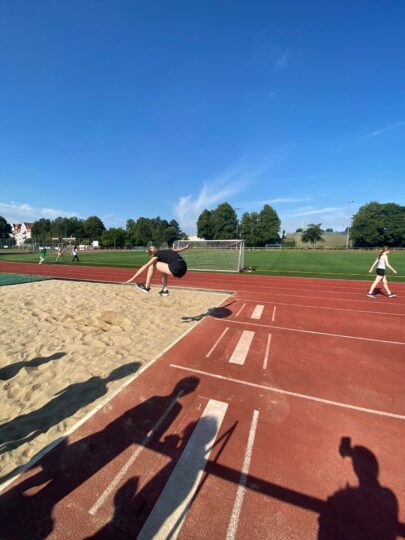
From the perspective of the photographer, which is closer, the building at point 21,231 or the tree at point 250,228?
the tree at point 250,228

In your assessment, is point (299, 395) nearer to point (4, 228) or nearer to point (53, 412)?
point (53, 412)

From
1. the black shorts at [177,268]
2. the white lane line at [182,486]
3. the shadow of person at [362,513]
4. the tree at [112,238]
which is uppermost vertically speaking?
the tree at [112,238]

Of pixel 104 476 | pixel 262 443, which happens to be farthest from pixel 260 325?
pixel 104 476

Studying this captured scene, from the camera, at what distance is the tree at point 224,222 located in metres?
97.1

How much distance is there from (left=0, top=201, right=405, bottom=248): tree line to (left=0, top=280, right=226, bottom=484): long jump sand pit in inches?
3440

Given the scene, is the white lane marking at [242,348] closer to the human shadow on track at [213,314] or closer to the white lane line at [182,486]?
the human shadow on track at [213,314]

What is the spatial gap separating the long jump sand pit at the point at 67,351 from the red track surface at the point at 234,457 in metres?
0.48

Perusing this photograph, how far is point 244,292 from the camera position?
1277 centimetres

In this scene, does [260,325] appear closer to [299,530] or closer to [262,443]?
[262,443]

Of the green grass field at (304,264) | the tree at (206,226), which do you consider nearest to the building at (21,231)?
the tree at (206,226)

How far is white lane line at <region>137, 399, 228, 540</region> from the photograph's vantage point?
228 cm

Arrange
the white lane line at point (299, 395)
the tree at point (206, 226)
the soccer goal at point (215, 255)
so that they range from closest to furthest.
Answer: the white lane line at point (299, 395) < the soccer goal at point (215, 255) < the tree at point (206, 226)

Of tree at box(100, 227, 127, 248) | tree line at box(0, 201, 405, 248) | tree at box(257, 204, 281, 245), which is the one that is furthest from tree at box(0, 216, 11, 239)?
tree at box(257, 204, 281, 245)

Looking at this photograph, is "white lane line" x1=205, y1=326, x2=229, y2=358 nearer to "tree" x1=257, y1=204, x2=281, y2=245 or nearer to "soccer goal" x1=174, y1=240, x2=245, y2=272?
"soccer goal" x1=174, y1=240, x2=245, y2=272
